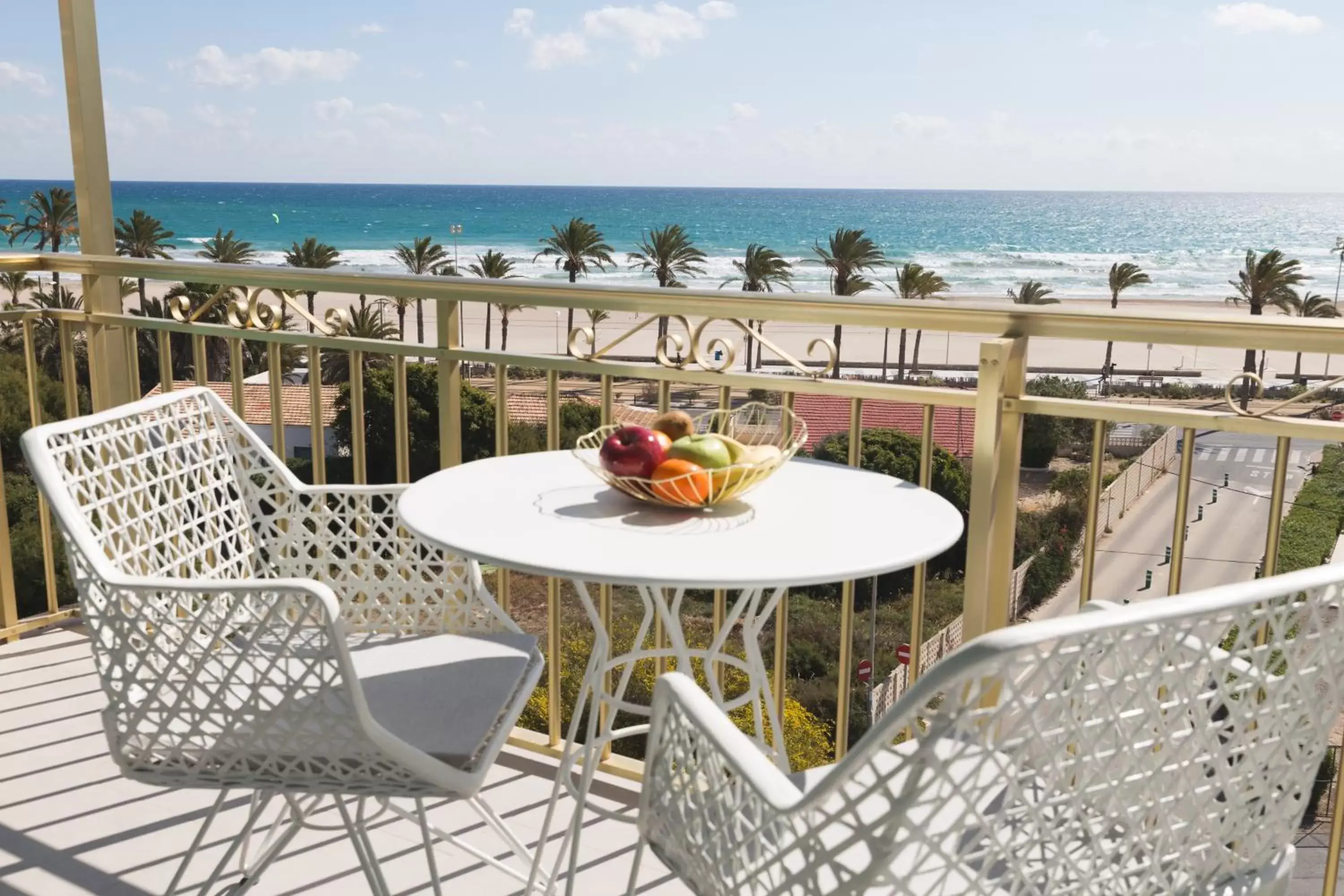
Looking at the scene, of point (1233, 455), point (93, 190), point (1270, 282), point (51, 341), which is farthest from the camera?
point (1233, 455)

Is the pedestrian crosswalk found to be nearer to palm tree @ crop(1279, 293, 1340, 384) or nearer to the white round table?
palm tree @ crop(1279, 293, 1340, 384)

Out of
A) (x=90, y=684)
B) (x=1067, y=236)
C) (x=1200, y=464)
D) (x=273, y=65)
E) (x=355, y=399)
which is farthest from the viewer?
(x=273, y=65)

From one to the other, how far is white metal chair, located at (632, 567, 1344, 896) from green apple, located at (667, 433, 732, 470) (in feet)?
1.73

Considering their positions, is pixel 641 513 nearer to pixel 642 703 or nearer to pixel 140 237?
pixel 642 703

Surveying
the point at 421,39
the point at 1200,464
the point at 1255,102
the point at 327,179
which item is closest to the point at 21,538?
the point at 1200,464

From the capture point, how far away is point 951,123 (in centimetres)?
5634

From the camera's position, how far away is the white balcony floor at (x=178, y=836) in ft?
7.71

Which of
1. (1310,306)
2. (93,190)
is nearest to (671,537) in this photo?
(93,190)

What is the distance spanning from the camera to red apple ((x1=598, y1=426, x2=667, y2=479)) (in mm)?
1860

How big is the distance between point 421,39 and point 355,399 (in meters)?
55.4

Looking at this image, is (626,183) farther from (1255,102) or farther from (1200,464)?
(1200,464)

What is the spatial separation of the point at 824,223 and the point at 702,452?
51.0 m

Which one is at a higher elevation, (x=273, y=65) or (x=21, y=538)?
(x=273, y=65)

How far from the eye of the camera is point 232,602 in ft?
5.56
